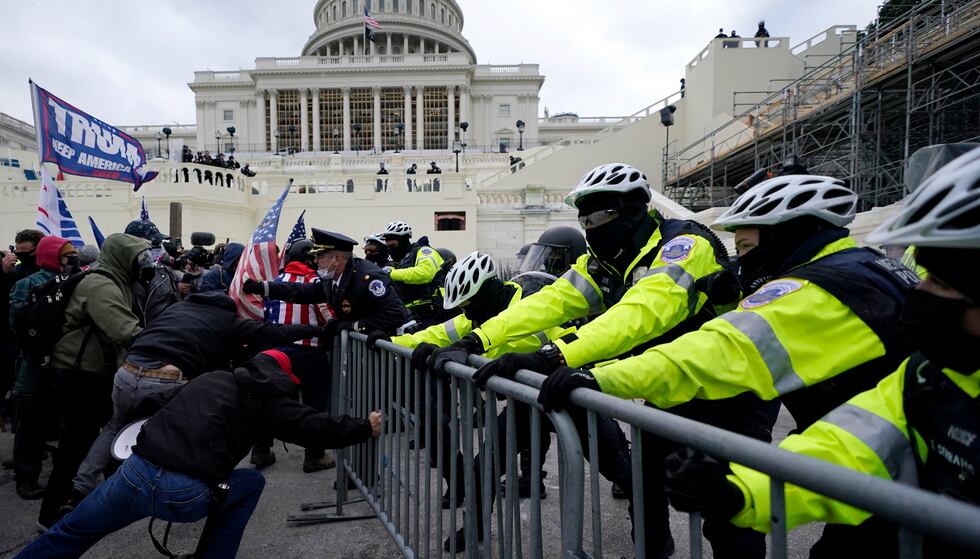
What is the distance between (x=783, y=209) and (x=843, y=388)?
0.68 meters

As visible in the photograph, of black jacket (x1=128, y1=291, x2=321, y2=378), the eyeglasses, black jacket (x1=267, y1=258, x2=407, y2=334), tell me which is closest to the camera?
the eyeglasses

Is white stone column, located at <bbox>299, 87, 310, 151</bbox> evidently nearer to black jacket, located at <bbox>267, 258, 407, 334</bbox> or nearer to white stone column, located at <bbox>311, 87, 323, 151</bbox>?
white stone column, located at <bbox>311, 87, 323, 151</bbox>

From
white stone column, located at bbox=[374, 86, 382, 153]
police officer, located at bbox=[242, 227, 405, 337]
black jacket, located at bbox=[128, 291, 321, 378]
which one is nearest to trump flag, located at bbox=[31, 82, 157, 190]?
police officer, located at bbox=[242, 227, 405, 337]

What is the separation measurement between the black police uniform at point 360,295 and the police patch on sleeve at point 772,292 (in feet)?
11.0

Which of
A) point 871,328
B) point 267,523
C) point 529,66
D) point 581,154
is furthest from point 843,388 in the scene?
point 529,66

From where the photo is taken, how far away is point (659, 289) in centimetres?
241

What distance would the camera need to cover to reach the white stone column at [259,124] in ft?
204

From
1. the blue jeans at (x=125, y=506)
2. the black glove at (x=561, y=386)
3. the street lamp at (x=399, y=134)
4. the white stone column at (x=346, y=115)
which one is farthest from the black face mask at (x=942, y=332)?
the white stone column at (x=346, y=115)

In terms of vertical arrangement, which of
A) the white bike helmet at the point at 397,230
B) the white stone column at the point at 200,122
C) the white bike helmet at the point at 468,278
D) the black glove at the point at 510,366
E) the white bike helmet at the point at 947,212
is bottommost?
the black glove at the point at 510,366

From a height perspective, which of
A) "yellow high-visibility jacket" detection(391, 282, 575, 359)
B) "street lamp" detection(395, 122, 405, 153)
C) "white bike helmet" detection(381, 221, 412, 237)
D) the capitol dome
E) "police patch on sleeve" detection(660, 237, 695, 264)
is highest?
the capitol dome

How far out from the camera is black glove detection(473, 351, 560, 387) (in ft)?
7.17

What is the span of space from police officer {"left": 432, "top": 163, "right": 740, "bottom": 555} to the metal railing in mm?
313

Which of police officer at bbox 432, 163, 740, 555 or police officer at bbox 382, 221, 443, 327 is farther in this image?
police officer at bbox 382, 221, 443, 327

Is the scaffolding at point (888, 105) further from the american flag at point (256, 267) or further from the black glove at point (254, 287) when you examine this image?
the black glove at point (254, 287)
